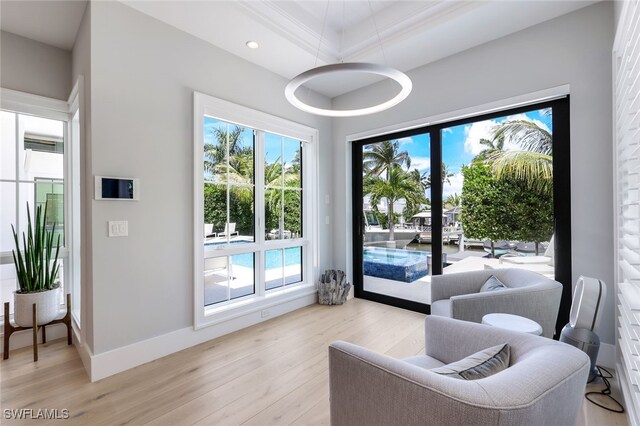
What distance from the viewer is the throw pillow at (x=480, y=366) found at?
100cm

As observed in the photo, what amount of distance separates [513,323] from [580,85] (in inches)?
80.5

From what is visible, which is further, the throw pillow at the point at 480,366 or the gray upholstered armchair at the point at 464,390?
the throw pillow at the point at 480,366

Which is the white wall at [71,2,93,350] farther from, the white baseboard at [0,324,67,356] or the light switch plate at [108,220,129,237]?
the white baseboard at [0,324,67,356]

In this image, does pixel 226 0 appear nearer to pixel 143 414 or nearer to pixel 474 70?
pixel 474 70

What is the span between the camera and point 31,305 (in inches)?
97.3

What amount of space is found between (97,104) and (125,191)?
67cm

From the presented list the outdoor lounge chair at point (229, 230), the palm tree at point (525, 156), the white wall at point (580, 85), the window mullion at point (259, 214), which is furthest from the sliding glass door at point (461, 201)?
the outdoor lounge chair at point (229, 230)

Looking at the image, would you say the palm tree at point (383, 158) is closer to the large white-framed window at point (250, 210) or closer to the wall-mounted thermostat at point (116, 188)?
the large white-framed window at point (250, 210)

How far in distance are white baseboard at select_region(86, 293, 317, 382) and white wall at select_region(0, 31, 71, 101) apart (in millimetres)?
2421

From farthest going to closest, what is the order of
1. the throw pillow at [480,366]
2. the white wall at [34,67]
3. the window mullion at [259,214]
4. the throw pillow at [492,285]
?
Result: the window mullion at [259,214]
the white wall at [34,67]
the throw pillow at [492,285]
the throw pillow at [480,366]

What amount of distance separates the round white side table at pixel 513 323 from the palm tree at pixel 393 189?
181 centimetres

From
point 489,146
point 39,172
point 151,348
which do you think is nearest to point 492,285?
point 489,146

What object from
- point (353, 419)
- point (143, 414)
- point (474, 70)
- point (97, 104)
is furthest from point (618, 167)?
point (97, 104)

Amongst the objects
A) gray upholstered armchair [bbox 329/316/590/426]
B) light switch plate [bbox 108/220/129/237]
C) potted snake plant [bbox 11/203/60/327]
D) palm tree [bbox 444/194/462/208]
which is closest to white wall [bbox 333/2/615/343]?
palm tree [bbox 444/194/462/208]
